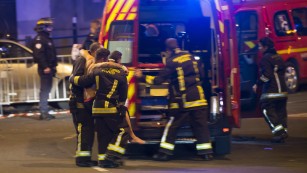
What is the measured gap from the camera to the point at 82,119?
29.9 ft

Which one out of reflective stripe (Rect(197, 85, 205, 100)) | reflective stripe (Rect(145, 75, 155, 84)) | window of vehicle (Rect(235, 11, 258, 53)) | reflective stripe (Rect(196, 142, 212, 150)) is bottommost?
reflective stripe (Rect(196, 142, 212, 150))

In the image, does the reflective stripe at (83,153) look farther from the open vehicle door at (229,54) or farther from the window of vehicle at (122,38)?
the open vehicle door at (229,54)

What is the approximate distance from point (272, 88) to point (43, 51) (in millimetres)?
4715

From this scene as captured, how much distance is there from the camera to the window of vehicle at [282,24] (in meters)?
15.7

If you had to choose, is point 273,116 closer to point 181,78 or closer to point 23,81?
point 181,78

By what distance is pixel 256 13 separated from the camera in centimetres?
1509

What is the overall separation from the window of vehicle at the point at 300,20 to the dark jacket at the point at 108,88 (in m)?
8.39

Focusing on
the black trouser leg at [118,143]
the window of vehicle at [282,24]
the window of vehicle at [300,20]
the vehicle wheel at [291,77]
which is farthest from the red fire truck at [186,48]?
the window of vehicle at [300,20]

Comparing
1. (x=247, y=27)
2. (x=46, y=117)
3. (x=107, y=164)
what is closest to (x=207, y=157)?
(x=107, y=164)

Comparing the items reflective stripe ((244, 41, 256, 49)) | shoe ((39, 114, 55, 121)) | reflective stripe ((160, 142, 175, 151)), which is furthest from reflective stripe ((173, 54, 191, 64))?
shoe ((39, 114, 55, 121))

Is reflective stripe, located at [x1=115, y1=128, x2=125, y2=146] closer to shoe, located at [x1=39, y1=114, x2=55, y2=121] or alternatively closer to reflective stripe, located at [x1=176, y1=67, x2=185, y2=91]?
reflective stripe, located at [x1=176, y1=67, x2=185, y2=91]

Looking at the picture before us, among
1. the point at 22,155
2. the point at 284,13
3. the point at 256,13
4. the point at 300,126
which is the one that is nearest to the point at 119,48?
the point at 22,155

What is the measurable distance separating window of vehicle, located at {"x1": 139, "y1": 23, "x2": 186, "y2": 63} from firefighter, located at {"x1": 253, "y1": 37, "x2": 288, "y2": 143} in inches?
55.2

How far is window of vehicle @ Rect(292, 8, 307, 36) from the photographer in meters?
16.3
